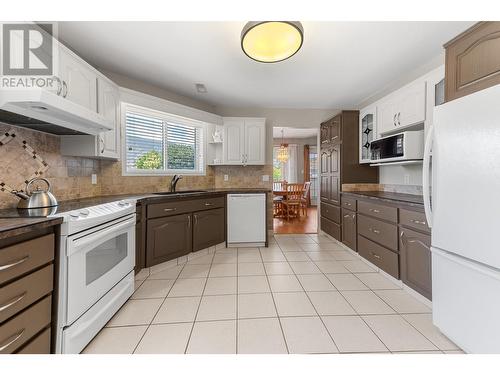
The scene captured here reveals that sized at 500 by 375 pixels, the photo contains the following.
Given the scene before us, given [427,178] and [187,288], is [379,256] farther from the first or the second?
[187,288]

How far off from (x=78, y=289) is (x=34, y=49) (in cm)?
170

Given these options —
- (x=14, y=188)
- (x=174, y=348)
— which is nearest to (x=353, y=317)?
(x=174, y=348)

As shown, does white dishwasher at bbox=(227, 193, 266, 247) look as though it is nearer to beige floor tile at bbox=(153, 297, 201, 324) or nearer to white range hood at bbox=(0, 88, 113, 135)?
beige floor tile at bbox=(153, 297, 201, 324)

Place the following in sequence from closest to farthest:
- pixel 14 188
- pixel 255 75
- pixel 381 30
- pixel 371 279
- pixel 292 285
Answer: pixel 14 188, pixel 381 30, pixel 292 285, pixel 371 279, pixel 255 75

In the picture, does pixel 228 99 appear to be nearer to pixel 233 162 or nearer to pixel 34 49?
pixel 233 162

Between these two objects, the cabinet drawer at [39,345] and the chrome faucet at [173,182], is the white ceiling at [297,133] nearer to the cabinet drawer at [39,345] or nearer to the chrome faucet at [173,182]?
the chrome faucet at [173,182]

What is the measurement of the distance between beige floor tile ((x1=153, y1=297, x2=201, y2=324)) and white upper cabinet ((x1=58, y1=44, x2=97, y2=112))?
6.40 ft

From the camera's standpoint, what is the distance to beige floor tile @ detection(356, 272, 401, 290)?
228 cm

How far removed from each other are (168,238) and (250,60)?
2290 mm
